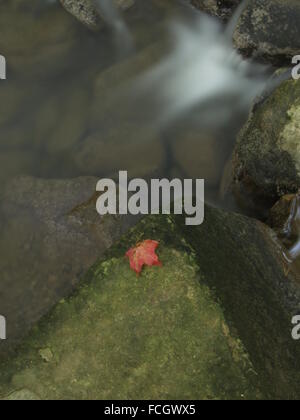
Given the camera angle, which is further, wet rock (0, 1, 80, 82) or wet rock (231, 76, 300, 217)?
wet rock (0, 1, 80, 82)

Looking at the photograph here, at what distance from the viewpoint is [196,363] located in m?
2.40

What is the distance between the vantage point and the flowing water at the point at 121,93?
4785 mm

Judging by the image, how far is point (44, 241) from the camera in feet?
13.2

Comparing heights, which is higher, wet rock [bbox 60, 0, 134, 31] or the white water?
wet rock [bbox 60, 0, 134, 31]

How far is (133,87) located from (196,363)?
11.6 ft

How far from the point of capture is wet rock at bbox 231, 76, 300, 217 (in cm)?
351

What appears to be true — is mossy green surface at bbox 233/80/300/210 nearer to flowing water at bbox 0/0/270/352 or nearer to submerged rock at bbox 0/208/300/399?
flowing water at bbox 0/0/270/352

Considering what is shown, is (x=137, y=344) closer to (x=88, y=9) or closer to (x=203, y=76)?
(x=203, y=76)

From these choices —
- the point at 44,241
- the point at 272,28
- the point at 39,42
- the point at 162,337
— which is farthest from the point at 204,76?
the point at 162,337

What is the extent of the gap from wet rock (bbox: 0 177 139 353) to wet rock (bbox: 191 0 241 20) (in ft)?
7.97

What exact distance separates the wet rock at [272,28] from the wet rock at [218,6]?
50 centimetres

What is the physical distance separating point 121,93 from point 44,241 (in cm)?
201

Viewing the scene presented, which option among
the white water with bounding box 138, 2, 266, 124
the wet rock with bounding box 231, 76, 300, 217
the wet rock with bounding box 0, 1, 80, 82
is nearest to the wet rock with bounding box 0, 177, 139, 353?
the wet rock with bounding box 231, 76, 300, 217

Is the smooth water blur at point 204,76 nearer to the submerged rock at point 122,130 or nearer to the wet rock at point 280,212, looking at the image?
the submerged rock at point 122,130
